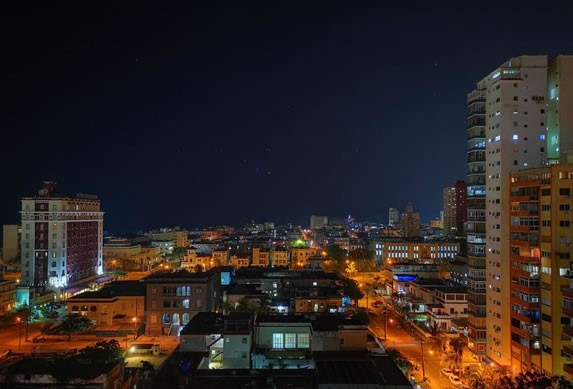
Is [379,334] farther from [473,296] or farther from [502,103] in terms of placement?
[502,103]

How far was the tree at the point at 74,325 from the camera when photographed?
33094mm

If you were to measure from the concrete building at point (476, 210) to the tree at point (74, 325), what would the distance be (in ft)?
89.6

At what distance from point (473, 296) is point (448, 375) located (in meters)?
6.92

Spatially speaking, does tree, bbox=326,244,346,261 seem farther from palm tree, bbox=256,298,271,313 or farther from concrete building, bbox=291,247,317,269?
palm tree, bbox=256,298,271,313

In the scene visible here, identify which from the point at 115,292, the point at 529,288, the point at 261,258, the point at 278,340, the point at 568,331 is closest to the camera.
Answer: the point at 568,331

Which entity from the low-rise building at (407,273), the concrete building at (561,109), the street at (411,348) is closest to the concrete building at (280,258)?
the low-rise building at (407,273)

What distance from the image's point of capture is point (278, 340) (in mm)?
25078

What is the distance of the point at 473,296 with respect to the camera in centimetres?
3112

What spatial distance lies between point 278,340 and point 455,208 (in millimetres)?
109317

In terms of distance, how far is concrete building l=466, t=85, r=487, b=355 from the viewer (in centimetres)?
3072

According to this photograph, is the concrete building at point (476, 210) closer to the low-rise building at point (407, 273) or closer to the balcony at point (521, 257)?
the balcony at point (521, 257)

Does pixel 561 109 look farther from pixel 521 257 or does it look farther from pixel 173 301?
pixel 173 301

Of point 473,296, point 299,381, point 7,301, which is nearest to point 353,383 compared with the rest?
point 299,381

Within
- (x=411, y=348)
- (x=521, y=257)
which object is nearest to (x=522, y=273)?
(x=521, y=257)
